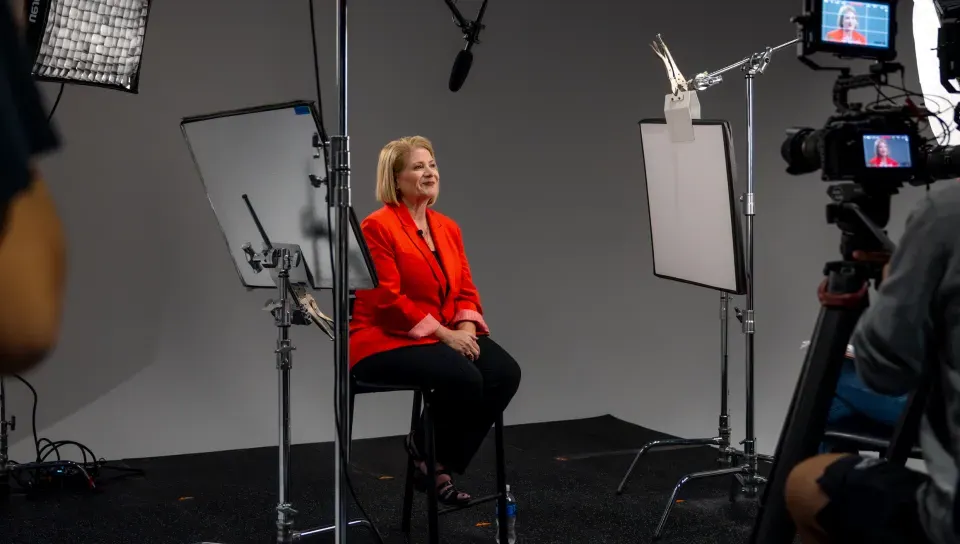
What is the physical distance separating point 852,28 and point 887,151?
0.24 m

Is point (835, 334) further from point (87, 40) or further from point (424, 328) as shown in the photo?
point (87, 40)

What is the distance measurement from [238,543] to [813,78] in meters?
3.60

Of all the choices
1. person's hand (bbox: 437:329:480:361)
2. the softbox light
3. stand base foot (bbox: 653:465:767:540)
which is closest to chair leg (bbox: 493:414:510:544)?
person's hand (bbox: 437:329:480:361)

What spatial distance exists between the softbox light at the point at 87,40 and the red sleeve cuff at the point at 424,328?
119 centimetres

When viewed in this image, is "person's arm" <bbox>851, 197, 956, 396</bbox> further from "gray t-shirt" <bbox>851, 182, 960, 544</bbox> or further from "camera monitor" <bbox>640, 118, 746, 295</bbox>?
"camera monitor" <bbox>640, 118, 746, 295</bbox>

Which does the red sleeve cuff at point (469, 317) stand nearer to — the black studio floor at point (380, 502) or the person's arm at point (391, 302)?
the person's arm at point (391, 302)

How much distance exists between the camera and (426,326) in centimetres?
280

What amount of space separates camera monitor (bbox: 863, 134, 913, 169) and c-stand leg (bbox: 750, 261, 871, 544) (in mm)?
178

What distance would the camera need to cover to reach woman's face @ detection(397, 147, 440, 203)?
3021mm

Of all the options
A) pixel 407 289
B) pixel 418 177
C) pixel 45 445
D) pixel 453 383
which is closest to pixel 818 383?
pixel 453 383

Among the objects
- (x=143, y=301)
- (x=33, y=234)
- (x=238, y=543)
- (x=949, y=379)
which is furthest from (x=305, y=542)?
(x=33, y=234)

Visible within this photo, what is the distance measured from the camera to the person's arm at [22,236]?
0.72 m

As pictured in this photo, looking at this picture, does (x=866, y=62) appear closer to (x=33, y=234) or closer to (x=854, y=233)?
(x=854, y=233)

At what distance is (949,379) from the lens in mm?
1382
